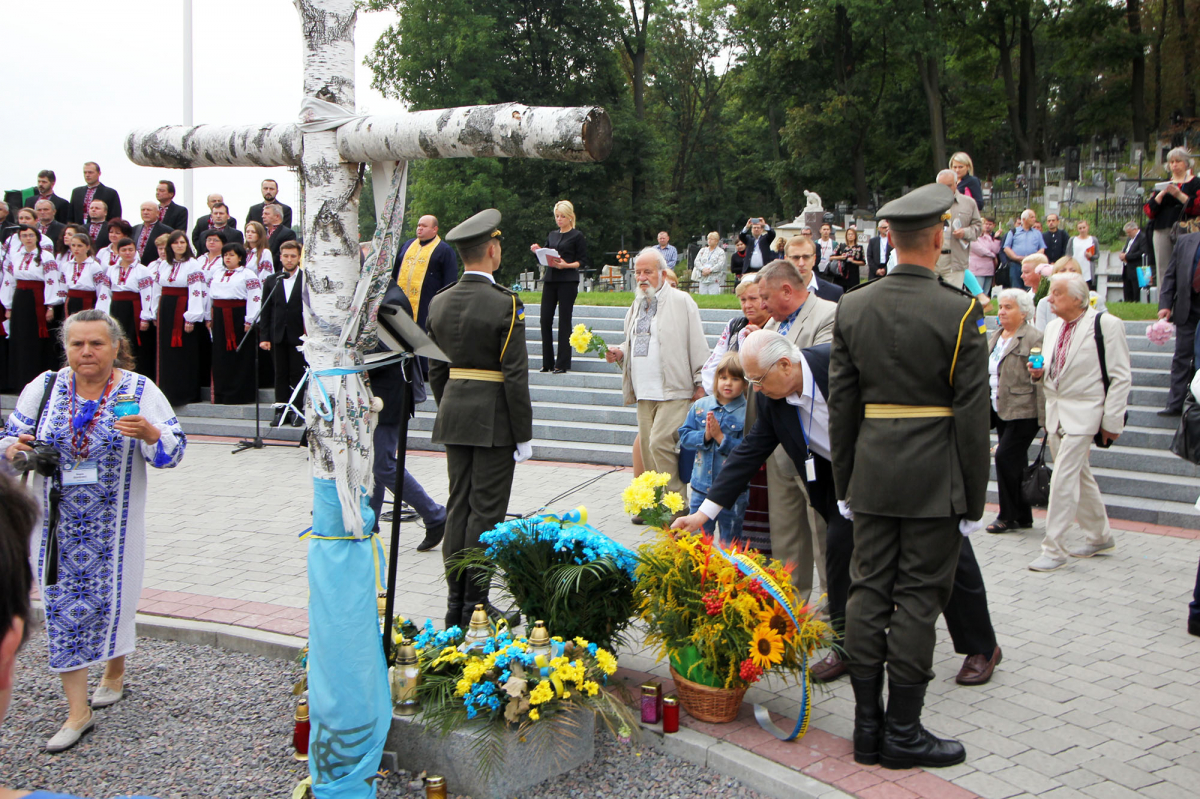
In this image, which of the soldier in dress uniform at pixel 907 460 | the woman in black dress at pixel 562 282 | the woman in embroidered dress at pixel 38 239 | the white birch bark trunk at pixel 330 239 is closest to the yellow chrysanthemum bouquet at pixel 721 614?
the soldier in dress uniform at pixel 907 460

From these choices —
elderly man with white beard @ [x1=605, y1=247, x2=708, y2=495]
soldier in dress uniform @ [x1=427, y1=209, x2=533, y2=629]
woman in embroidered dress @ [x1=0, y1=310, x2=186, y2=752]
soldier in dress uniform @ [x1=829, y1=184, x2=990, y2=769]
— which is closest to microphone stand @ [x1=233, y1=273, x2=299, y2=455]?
elderly man with white beard @ [x1=605, y1=247, x2=708, y2=495]

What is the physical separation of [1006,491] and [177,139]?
6.08 metres

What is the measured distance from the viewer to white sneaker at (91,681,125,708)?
487 centimetres

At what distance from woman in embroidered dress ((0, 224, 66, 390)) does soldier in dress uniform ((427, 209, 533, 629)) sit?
382 inches

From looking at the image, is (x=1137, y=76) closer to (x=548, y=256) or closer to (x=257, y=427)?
(x=548, y=256)

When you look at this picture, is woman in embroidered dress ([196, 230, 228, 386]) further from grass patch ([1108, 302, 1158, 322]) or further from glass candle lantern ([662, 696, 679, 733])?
grass patch ([1108, 302, 1158, 322])

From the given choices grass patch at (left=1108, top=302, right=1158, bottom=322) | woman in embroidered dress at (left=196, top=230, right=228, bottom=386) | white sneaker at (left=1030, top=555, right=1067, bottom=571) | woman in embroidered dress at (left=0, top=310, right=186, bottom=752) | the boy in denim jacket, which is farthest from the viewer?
woman in embroidered dress at (left=196, top=230, right=228, bottom=386)

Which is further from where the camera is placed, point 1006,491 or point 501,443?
point 1006,491

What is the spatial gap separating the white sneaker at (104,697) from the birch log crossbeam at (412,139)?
2.65 meters

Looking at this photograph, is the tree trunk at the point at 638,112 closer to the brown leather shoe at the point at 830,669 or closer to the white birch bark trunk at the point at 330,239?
the brown leather shoe at the point at 830,669

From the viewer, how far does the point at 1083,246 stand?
1603cm

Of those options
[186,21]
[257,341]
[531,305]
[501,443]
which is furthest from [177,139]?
[531,305]

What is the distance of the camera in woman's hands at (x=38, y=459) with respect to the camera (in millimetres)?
4469

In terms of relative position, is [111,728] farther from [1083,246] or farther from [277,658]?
[1083,246]
